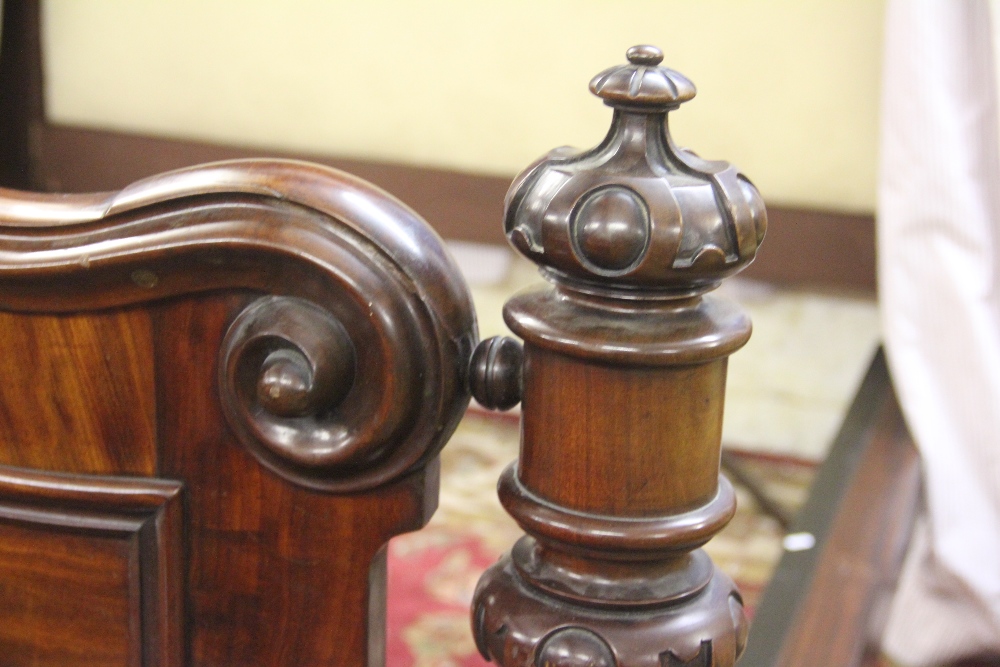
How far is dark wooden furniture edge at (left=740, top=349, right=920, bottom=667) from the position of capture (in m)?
0.83

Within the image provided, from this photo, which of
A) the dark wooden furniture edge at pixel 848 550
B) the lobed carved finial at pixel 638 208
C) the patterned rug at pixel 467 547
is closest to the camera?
the lobed carved finial at pixel 638 208

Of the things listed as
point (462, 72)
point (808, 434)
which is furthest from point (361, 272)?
point (808, 434)

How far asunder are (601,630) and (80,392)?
273mm

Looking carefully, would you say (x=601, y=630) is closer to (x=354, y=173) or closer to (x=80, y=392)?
(x=80, y=392)

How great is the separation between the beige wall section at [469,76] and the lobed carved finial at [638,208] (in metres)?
1.11

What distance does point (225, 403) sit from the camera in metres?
0.48

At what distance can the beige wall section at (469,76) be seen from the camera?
1468 millimetres

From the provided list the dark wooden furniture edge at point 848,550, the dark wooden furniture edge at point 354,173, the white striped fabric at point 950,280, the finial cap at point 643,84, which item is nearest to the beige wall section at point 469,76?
the dark wooden furniture edge at point 354,173

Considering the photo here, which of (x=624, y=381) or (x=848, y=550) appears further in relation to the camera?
(x=848, y=550)

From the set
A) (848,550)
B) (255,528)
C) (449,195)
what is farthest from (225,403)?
(449,195)

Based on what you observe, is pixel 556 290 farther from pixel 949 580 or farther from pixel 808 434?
pixel 808 434

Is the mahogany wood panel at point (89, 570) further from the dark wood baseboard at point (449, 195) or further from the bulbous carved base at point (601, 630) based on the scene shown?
the dark wood baseboard at point (449, 195)

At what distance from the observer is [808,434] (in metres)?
1.67

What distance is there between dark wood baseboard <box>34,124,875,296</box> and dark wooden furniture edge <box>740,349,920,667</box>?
195 millimetres
